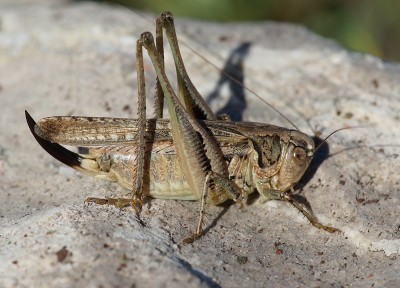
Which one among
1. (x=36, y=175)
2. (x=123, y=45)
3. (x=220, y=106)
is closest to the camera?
(x=36, y=175)

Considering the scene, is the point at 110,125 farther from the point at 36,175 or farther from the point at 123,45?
the point at 123,45

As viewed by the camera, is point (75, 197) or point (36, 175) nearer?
point (75, 197)

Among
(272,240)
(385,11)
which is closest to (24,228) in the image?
(272,240)

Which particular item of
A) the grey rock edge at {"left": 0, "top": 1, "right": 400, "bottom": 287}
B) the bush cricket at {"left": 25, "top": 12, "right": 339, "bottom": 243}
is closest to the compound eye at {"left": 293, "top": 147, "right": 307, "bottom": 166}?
the bush cricket at {"left": 25, "top": 12, "right": 339, "bottom": 243}

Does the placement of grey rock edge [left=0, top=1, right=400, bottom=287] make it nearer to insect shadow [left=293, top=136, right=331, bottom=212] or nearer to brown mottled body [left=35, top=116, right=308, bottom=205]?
insect shadow [left=293, top=136, right=331, bottom=212]

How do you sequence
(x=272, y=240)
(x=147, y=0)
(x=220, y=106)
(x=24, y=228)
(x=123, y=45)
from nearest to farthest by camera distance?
1. (x=24, y=228)
2. (x=272, y=240)
3. (x=220, y=106)
4. (x=123, y=45)
5. (x=147, y=0)

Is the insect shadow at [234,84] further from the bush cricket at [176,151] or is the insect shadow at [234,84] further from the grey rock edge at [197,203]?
the bush cricket at [176,151]

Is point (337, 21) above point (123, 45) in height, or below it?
above
